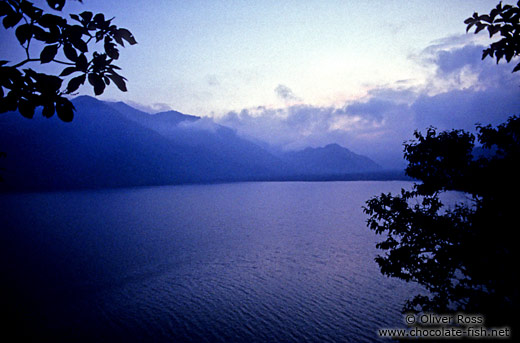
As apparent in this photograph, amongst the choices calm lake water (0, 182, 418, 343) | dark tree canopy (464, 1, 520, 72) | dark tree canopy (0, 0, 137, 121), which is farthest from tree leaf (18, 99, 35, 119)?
calm lake water (0, 182, 418, 343)

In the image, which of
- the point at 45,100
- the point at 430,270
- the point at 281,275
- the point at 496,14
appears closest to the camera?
the point at 45,100

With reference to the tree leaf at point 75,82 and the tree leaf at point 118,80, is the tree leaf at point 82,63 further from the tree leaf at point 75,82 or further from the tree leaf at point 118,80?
the tree leaf at point 118,80

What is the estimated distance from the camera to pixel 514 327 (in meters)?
6.00

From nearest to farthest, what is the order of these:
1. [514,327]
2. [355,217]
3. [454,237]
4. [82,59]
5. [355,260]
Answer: [82,59] < [514,327] < [454,237] < [355,260] < [355,217]

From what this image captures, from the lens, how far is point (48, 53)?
2.84m

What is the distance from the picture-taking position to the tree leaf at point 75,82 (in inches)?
109

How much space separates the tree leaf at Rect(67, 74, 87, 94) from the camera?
9.07 feet

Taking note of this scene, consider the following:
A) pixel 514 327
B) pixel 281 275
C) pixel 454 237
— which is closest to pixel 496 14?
A: pixel 514 327

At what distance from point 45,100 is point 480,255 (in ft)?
35.6

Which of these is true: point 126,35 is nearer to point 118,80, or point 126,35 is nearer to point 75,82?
point 118,80

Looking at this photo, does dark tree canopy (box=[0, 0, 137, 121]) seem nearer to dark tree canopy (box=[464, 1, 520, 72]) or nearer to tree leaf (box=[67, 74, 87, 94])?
tree leaf (box=[67, 74, 87, 94])

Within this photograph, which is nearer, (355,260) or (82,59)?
(82,59)

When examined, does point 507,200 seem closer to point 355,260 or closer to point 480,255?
point 480,255

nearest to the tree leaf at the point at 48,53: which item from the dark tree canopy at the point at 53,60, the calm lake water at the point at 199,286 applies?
the dark tree canopy at the point at 53,60
